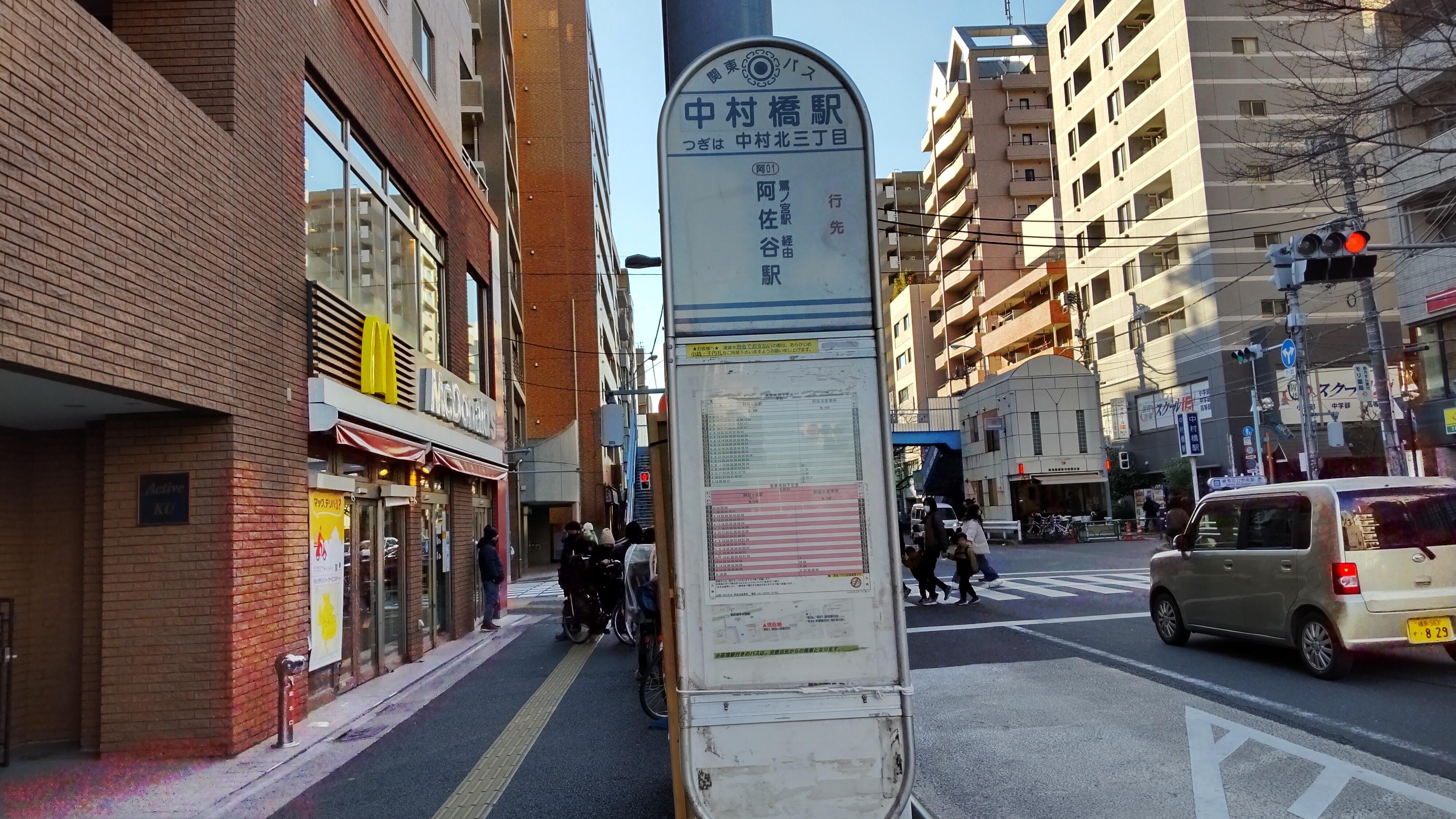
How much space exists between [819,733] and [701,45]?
3476 mm

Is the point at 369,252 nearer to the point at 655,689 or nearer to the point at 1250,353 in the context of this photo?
the point at 655,689

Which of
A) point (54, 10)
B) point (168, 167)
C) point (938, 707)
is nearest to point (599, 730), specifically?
point (938, 707)

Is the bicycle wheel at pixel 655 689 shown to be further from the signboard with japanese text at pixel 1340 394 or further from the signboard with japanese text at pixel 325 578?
the signboard with japanese text at pixel 1340 394

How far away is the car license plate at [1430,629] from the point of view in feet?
27.4

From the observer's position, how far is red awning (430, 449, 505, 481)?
13469mm

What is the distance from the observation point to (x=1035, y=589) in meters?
18.1

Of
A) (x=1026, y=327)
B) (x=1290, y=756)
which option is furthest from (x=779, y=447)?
(x=1026, y=327)

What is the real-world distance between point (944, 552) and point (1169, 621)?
6013 mm

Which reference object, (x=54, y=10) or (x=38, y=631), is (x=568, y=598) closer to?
(x=38, y=631)

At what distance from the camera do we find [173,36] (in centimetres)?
830

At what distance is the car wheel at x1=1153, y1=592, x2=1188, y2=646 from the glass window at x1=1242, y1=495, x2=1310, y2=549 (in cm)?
143

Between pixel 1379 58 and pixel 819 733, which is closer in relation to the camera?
pixel 819 733

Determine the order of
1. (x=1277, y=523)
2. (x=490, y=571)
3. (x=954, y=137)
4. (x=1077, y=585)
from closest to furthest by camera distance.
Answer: (x=1277, y=523)
(x=490, y=571)
(x=1077, y=585)
(x=954, y=137)

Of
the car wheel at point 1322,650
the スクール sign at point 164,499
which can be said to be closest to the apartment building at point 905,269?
the car wheel at point 1322,650
